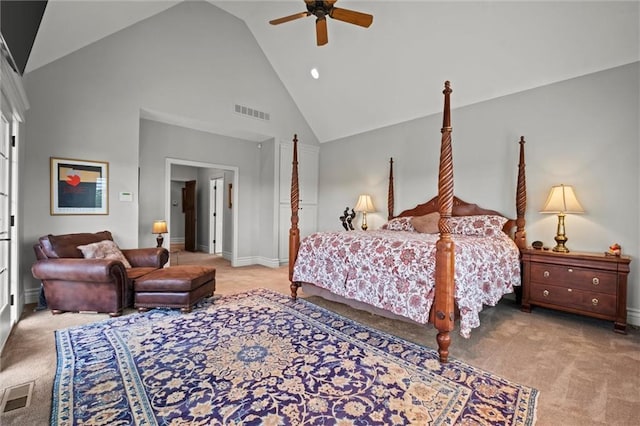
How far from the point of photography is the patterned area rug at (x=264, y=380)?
5.41ft

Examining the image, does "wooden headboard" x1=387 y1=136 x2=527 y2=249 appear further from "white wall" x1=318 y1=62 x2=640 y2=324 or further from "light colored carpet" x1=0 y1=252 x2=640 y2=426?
"light colored carpet" x1=0 y1=252 x2=640 y2=426

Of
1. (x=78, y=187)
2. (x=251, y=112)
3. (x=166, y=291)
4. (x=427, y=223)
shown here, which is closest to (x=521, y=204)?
(x=427, y=223)

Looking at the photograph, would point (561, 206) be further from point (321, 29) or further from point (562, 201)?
point (321, 29)

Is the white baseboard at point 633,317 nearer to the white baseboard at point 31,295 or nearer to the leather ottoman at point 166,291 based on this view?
the leather ottoman at point 166,291

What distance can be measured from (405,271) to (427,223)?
200cm

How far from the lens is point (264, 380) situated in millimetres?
1979

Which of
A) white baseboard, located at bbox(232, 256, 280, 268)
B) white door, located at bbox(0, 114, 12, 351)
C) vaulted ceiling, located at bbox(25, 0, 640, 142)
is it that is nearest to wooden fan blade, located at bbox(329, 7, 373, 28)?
vaulted ceiling, located at bbox(25, 0, 640, 142)

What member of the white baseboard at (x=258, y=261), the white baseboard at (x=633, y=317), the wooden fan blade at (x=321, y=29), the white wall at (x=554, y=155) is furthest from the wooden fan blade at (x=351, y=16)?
the white baseboard at (x=258, y=261)

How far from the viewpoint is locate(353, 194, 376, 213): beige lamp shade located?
558 cm

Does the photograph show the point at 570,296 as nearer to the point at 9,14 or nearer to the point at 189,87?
the point at 9,14

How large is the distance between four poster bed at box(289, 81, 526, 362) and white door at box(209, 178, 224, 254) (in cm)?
453

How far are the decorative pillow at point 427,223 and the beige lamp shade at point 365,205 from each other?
1.14 m

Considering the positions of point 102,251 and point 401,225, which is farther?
point 401,225

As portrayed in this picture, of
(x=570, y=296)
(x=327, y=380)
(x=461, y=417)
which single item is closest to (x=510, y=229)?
(x=570, y=296)
